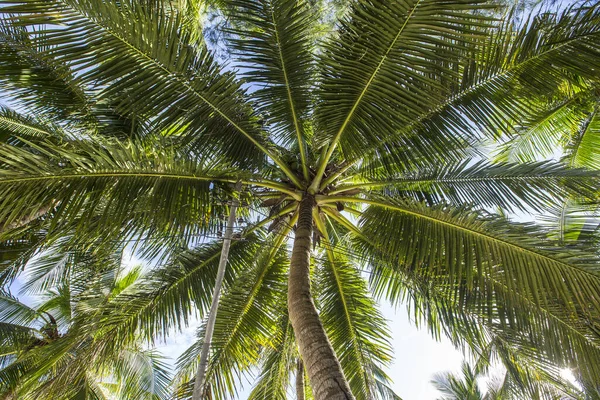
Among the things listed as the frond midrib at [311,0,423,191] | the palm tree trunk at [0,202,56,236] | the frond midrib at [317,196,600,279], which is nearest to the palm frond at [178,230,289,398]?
the frond midrib at [311,0,423,191]

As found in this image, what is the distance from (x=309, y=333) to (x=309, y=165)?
2497mm

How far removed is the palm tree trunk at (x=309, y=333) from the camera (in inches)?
113

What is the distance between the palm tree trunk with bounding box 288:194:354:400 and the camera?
288cm

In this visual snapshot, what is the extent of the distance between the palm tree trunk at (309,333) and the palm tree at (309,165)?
0.02 meters

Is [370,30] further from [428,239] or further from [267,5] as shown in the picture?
[428,239]

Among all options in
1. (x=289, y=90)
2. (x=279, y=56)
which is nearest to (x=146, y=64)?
(x=279, y=56)

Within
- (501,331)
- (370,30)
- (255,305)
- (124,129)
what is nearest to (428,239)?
(501,331)

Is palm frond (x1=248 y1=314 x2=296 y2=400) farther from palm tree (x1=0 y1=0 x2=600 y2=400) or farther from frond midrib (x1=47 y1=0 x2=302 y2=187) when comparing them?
frond midrib (x1=47 y1=0 x2=302 y2=187)

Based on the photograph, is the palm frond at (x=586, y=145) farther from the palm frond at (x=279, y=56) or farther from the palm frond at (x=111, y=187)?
the palm frond at (x=111, y=187)

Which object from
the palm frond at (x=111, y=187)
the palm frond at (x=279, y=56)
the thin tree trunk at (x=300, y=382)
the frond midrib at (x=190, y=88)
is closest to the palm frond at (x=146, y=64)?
the frond midrib at (x=190, y=88)

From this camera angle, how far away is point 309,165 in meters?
5.36

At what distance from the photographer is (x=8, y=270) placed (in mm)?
5262

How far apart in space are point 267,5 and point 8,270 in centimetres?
457

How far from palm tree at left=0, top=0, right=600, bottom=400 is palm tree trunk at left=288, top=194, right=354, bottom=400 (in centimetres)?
2
